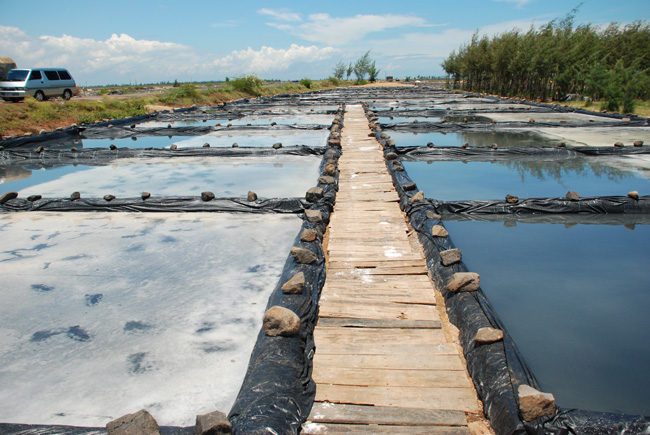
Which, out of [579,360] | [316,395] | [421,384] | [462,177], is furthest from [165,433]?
[462,177]

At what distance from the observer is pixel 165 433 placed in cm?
126

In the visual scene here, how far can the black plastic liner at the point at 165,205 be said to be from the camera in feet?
12.2

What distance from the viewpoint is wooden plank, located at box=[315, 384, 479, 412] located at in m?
1.48

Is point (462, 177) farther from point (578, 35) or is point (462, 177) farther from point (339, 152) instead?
point (578, 35)

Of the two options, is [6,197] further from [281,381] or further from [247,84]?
[247,84]

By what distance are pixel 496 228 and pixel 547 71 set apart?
15703mm

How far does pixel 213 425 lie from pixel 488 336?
107cm

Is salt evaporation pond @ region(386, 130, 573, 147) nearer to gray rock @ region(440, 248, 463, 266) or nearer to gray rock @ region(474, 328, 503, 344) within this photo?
gray rock @ region(440, 248, 463, 266)

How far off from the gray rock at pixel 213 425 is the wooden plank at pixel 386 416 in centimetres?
33

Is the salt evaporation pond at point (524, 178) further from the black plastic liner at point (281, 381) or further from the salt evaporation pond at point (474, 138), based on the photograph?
the black plastic liner at point (281, 381)

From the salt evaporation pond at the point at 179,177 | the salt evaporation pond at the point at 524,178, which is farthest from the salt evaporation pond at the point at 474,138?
the salt evaporation pond at the point at 179,177

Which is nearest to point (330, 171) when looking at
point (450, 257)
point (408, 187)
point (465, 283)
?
point (408, 187)

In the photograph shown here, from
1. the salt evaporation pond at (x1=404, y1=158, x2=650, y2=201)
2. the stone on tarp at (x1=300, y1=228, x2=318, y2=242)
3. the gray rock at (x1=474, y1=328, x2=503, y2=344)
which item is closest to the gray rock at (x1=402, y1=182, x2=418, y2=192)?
the salt evaporation pond at (x1=404, y1=158, x2=650, y2=201)

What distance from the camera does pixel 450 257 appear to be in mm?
2295
